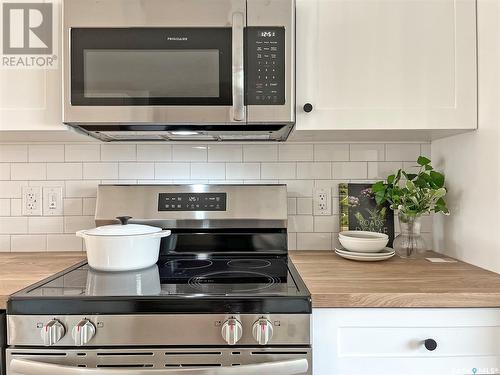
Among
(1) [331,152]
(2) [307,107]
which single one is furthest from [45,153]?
(1) [331,152]

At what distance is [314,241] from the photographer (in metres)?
1.57

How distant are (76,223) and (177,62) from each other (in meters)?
0.87

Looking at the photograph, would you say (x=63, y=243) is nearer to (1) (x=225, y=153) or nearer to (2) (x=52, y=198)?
(2) (x=52, y=198)

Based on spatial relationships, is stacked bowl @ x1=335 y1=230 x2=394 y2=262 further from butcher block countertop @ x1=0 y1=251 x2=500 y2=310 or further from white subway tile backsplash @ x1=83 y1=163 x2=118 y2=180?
white subway tile backsplash @ x1=83 y1=163 x2=118 y2=180

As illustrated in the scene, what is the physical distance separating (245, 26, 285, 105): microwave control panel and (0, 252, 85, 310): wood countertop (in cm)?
88

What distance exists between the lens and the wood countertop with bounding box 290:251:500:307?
94 cm

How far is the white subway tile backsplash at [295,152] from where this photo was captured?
1.57 m

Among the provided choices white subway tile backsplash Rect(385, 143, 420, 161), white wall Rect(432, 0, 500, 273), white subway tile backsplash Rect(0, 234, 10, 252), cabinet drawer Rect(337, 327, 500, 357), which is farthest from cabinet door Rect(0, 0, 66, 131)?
white wall Rect(432, 0, 500, 273)

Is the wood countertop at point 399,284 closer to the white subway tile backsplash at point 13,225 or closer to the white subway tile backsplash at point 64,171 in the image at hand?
the white subway tile backsplash at point 64,171

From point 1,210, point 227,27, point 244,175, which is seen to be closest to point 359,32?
point 227,27

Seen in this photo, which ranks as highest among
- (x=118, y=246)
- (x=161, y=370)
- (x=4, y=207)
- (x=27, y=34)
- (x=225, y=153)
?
→ (x=27, y=34)

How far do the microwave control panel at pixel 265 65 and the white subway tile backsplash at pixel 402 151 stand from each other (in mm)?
677

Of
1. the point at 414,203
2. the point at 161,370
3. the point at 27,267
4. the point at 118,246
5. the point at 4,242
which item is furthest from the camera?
the point at 4,242

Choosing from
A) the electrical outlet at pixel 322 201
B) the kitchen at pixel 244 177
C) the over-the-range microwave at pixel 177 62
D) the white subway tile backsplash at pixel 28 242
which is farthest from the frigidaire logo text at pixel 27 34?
the electrical outlet at pixel 322 201
